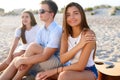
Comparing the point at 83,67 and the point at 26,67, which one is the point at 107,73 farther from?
the point at 26,67

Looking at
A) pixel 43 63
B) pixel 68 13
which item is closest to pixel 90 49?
pixel 68 13

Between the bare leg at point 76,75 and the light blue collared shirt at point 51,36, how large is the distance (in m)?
0.62

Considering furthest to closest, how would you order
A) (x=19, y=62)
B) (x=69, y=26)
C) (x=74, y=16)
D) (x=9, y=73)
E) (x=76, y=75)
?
(x=9, y=73), (x=19, y=62), (x=69, y=26), (x=74, y=16), (x=76, y=75)

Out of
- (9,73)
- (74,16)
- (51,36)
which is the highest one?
(74,16)

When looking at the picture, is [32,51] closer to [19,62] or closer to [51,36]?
[19,62]

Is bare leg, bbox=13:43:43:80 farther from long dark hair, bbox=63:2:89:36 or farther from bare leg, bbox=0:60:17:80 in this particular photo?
long dark hair, bbox=63:2:89:36

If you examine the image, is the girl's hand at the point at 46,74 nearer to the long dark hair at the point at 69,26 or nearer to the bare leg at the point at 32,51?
the bare leg at the point at 32,51

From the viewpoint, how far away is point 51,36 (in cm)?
420

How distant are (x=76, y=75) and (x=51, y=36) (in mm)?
793

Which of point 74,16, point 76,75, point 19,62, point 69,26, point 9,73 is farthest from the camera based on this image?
point 9,73

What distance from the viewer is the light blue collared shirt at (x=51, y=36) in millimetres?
4148

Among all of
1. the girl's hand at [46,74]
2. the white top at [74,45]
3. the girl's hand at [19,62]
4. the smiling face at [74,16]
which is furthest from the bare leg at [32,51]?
the smiling face at [74,16]

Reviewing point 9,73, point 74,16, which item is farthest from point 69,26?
point 9,73

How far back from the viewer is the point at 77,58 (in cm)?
384
